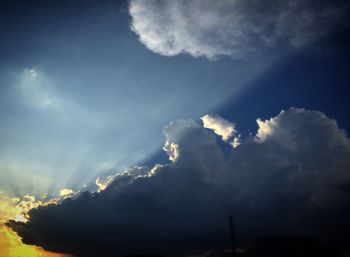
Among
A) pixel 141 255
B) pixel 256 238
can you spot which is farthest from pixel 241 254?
pixel 141 255

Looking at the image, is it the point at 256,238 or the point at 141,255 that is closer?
the point at 256,238

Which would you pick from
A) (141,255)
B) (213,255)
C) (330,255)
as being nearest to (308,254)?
(330,255)

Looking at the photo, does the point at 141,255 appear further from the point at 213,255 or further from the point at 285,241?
the point at 285,241

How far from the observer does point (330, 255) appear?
69.6m

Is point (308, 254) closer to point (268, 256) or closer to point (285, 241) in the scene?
point (285, 241)

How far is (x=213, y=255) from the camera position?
7312cm

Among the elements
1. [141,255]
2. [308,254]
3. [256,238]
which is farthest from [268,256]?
[141,255]

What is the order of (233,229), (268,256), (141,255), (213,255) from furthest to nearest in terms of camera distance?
(141,255) < (213,255) < (268,256) < (233,229)

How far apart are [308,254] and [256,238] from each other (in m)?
11.9

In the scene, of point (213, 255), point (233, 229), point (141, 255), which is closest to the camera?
point (233, 229)

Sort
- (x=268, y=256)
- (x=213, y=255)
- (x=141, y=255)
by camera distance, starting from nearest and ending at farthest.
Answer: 1. (x=268, y=256)
2. (x=213, y=255)
3. (x=141, y=255)

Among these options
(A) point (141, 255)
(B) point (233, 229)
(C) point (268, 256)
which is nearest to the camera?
(B) point (233, 229)

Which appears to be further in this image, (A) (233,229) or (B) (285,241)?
(B) (285,241)

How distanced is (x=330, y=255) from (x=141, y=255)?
50079 millimetres
